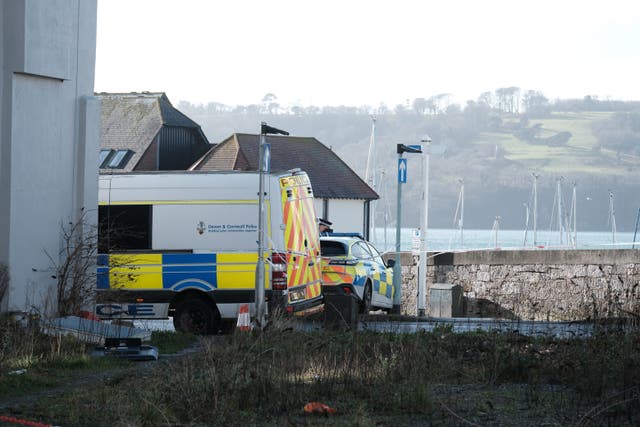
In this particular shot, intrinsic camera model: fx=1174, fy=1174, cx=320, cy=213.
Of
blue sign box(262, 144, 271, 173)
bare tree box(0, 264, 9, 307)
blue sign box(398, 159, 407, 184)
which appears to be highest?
blue sign box(398, 159, 407, 184)

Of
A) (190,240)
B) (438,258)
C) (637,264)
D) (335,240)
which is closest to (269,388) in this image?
(190,240)

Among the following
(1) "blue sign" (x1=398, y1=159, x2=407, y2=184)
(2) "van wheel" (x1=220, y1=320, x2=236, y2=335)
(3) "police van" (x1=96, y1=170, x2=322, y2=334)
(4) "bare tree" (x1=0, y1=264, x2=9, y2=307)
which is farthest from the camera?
(1) "blue sign" (x1=398, y1=159, x2=407, y2=184)

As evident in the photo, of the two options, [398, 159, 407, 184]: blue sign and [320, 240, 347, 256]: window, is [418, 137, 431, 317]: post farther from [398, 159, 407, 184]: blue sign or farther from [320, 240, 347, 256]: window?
[320, 240, 347, 256]: window

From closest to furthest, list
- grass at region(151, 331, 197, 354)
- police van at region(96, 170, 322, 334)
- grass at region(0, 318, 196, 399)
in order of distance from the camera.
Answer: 1. grass at region(0, 318, 196, 399)
2. grass at region(151, 331, 197, 354)
3. police van at region(96, 170, 322, 334)

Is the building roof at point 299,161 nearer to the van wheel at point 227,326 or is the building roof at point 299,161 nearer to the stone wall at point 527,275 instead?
the stone wall at point 527,275

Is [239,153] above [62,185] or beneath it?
above

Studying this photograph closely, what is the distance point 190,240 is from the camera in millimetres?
18000

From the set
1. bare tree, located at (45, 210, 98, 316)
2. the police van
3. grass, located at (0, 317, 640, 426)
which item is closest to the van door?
the police van

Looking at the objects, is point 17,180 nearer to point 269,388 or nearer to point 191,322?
point 191,322

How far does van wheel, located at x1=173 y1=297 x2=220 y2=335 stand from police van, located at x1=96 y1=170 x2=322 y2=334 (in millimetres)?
15

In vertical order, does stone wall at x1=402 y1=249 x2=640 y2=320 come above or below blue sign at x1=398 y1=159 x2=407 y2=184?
below

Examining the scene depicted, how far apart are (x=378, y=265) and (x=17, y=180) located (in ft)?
39.2

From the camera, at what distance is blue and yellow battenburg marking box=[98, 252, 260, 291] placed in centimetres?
1791

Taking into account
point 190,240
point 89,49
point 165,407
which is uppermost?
point 89,49
